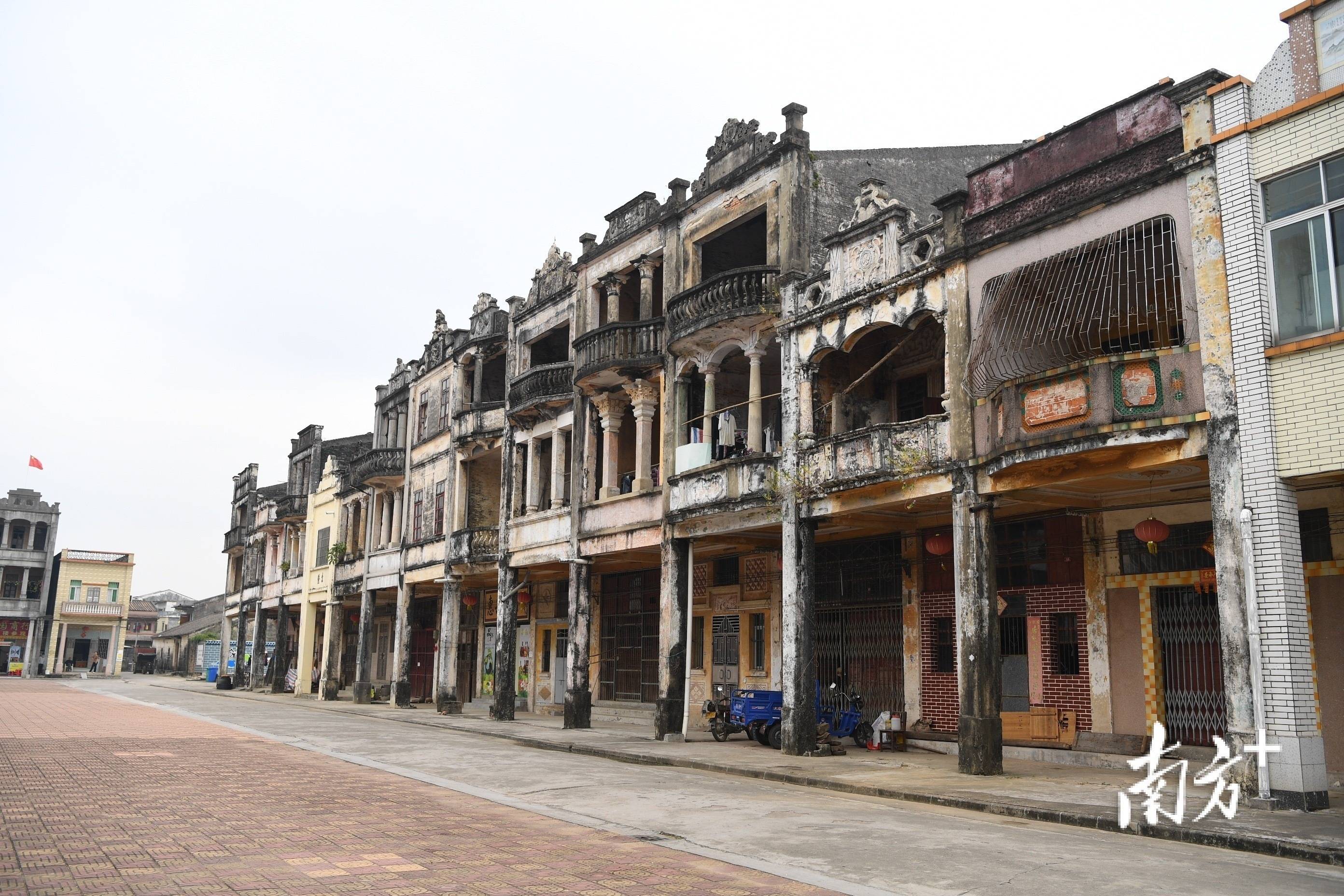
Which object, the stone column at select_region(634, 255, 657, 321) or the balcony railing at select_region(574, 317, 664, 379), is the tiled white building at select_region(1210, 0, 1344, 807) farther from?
the stone column at select_region(634, 255, 657, 321)

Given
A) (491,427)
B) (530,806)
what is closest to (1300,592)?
(530,806)

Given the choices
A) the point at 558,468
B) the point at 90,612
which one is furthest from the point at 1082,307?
the point at 90,612

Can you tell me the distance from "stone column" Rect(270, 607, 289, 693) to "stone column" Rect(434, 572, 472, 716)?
17.4 metres

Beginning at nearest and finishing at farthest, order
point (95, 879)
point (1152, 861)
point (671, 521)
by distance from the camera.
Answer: point (95, 879)
point (1152, 861)
point (671, 521)

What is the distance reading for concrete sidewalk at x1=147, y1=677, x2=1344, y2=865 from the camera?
9781 mm

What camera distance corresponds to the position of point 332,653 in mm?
40125

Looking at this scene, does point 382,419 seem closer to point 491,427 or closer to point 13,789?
point 491,427

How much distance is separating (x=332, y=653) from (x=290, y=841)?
109ft

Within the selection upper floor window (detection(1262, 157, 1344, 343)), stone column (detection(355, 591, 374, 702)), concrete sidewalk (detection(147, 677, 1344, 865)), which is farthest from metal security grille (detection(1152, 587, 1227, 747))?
stone column (detection(355, 591, 374, 702))

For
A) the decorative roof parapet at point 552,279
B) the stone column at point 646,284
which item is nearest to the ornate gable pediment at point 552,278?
the decorative roof parapet at point 552,279

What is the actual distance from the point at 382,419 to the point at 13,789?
29.2 meters

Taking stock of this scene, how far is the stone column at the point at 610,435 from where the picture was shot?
80.7 ft

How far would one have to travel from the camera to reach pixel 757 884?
7.39 meters

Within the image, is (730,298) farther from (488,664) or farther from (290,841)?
(488,664)
